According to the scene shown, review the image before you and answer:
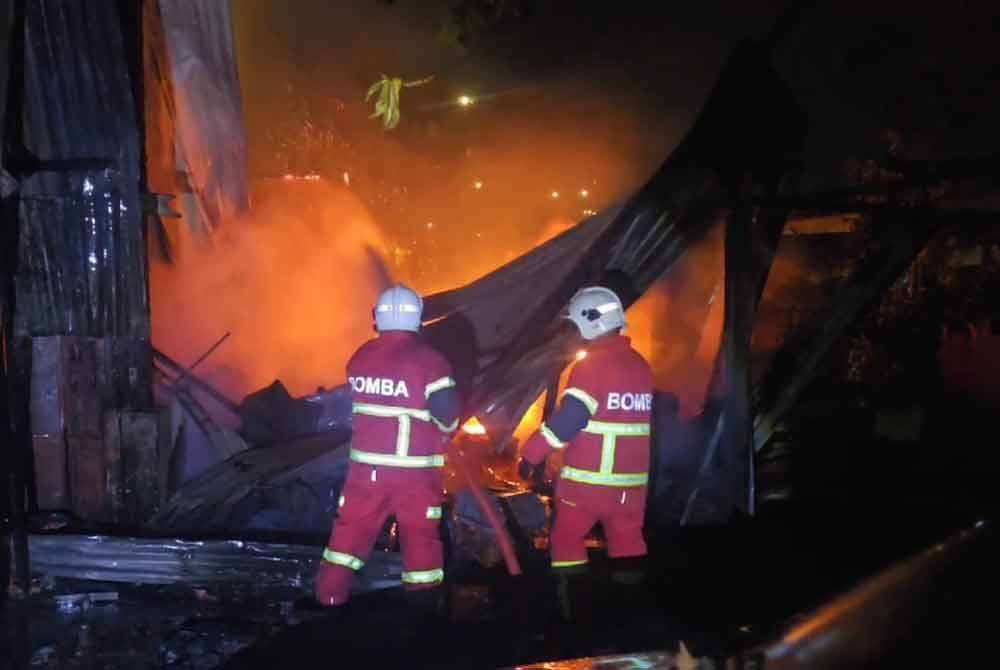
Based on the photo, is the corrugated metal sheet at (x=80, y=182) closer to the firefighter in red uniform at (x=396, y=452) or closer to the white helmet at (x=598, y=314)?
the firefighter in red uniform at (x=396, y=452)

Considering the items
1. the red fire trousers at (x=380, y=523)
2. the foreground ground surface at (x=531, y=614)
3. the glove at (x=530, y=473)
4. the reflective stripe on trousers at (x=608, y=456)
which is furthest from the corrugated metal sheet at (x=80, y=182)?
the reflective stripe on trousers at (x=608, y=456)

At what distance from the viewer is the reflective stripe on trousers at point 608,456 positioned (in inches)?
175

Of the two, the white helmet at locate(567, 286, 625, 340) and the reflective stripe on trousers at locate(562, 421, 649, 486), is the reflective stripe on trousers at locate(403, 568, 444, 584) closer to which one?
the reflective stripe on trousers at locate(562, 421, 649, 486)

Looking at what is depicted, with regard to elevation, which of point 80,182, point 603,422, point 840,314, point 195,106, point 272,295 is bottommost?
point 603,422

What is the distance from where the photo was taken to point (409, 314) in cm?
455

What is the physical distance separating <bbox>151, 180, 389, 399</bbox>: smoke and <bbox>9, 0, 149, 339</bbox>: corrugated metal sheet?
0.93m

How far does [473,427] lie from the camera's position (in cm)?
604

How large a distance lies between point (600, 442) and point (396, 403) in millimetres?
1199

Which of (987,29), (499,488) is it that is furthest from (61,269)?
(987,29)

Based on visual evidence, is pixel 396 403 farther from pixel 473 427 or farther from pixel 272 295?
pixel 272 295

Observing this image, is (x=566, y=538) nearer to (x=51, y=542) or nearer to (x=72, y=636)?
(x=72, y=636)

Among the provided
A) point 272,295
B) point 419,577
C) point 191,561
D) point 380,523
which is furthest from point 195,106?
point 419,577

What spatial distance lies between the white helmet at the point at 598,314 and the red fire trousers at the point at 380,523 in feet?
4.08

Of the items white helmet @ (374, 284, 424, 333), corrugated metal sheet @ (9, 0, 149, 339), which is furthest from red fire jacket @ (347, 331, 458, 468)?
corrugated metal sheet @ (9, 0, 149, 339)
